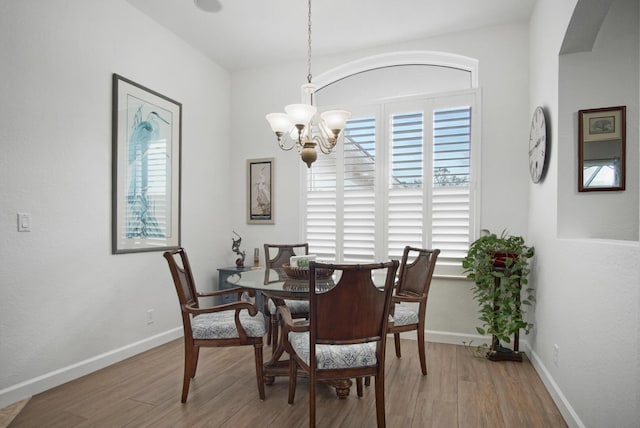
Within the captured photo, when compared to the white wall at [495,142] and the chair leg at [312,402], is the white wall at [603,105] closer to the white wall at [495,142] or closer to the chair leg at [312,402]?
the white wall at [495,142]

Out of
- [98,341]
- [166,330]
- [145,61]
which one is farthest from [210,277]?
[145,61]

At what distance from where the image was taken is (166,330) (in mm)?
3852

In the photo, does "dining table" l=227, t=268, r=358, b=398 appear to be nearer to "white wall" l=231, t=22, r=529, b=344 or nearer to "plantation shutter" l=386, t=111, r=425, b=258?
"plantation shutter" l=386, t=111, r=425, b=258

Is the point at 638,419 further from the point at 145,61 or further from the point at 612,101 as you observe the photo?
the point at 145,61

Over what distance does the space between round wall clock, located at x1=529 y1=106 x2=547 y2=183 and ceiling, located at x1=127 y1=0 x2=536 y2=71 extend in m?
1.11

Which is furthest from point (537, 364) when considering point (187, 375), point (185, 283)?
point (185, 283)

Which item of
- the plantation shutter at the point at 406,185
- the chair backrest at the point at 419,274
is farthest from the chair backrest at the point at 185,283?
the plantation shutter at the point at 406,185

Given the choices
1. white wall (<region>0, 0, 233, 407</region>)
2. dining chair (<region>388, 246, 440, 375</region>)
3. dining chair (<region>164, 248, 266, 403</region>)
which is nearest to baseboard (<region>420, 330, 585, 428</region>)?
dining chair (<region>388, 246, 440, 375</region>)

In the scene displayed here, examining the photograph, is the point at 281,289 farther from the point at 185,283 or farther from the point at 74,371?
the point at 74,371

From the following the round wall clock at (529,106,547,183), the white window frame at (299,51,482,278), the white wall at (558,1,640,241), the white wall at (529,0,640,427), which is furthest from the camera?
the white window frame at (299,51,482,278)

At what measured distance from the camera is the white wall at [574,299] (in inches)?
64.4

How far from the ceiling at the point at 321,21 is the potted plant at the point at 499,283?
207 centimetres

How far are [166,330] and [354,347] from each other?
2455 mm

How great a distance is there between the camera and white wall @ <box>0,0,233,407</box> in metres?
2.54
